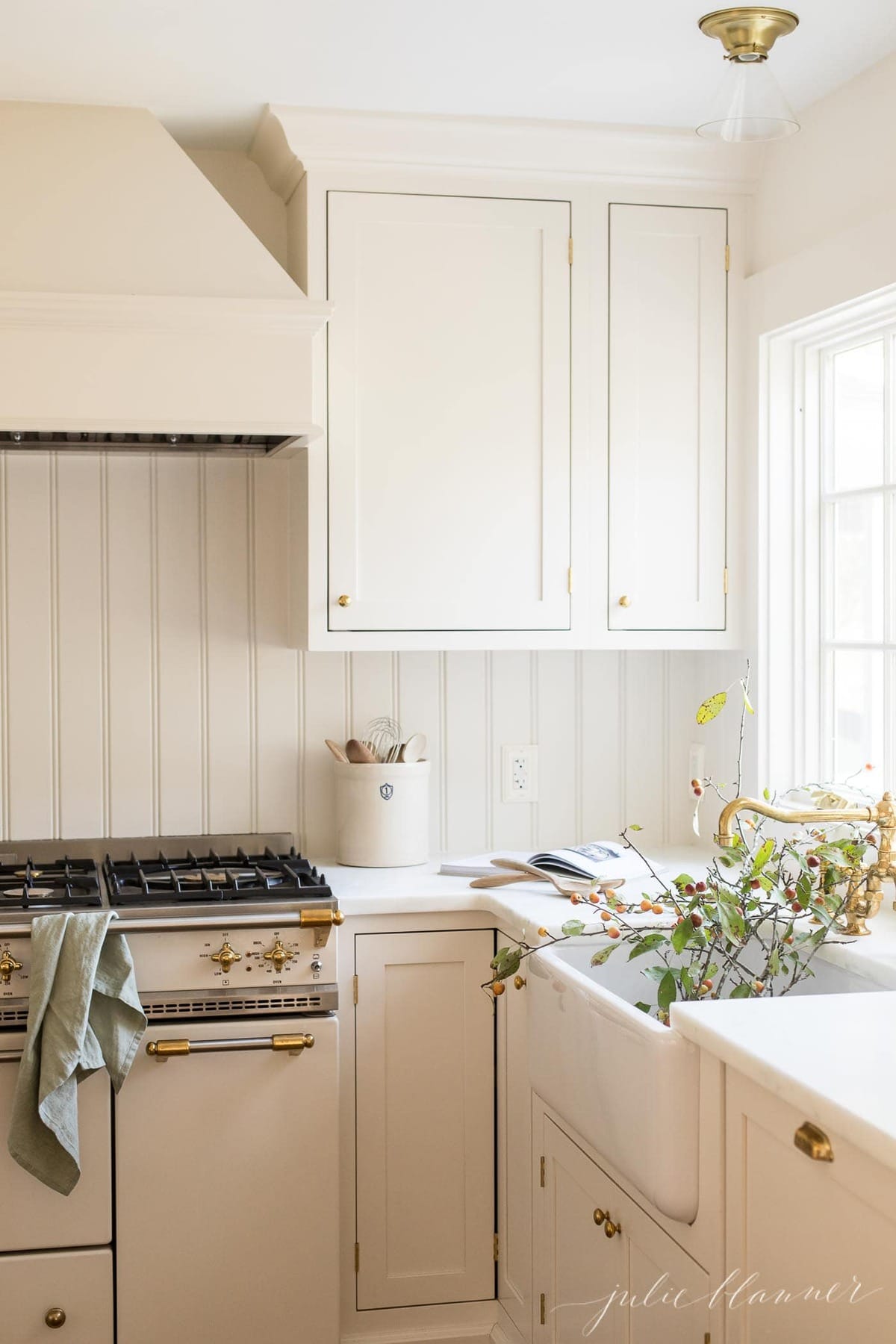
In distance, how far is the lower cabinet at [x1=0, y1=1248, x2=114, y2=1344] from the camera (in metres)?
2.17

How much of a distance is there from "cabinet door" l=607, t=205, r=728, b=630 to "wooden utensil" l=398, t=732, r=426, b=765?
49 cm

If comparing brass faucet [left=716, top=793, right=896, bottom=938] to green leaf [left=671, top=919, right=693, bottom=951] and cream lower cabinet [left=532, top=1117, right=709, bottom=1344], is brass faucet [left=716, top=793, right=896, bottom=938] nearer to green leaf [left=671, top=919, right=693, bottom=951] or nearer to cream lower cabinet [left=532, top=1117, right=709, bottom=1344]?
green leaf [left=671, top=919, right=693, bottom=951]

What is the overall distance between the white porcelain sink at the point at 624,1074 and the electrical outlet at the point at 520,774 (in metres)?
0.97

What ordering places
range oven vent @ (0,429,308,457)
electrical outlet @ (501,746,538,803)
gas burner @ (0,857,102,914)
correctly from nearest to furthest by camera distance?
gas burner @ (0,857,102,914), range oven vent @ (0,429,308,457), electrical outlet @ (501,746,538,803)

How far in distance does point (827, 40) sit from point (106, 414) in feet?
4.64

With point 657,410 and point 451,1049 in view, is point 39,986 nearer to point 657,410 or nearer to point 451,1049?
point 451,1049

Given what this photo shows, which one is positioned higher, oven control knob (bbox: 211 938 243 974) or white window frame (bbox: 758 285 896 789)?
white window frame (bbox: 758 285 896 789)

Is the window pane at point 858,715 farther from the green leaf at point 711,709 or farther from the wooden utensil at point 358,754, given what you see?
the wooden utensil at point 358,754

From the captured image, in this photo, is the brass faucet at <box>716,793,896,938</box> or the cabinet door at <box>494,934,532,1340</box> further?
the cabinet door at <box>494,934,532,1340</box>

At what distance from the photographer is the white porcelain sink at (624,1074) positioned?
57.8 inches

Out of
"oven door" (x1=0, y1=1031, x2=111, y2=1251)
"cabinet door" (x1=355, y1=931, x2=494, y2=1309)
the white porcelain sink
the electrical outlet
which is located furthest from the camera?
the electrical outlet

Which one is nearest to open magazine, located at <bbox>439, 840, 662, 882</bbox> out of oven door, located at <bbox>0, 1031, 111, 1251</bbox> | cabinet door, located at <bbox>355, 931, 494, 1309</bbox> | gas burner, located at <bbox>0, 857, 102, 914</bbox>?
cabinet door, located at <bbox>355, 931, 494, 1309</bbox>

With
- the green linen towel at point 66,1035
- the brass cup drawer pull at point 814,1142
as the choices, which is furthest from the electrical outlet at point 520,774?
the brass cup drawer pull at point 814,1142

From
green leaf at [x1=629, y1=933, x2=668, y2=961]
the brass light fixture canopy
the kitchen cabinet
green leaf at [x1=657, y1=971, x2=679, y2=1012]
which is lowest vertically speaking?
the kitchen cabinet
